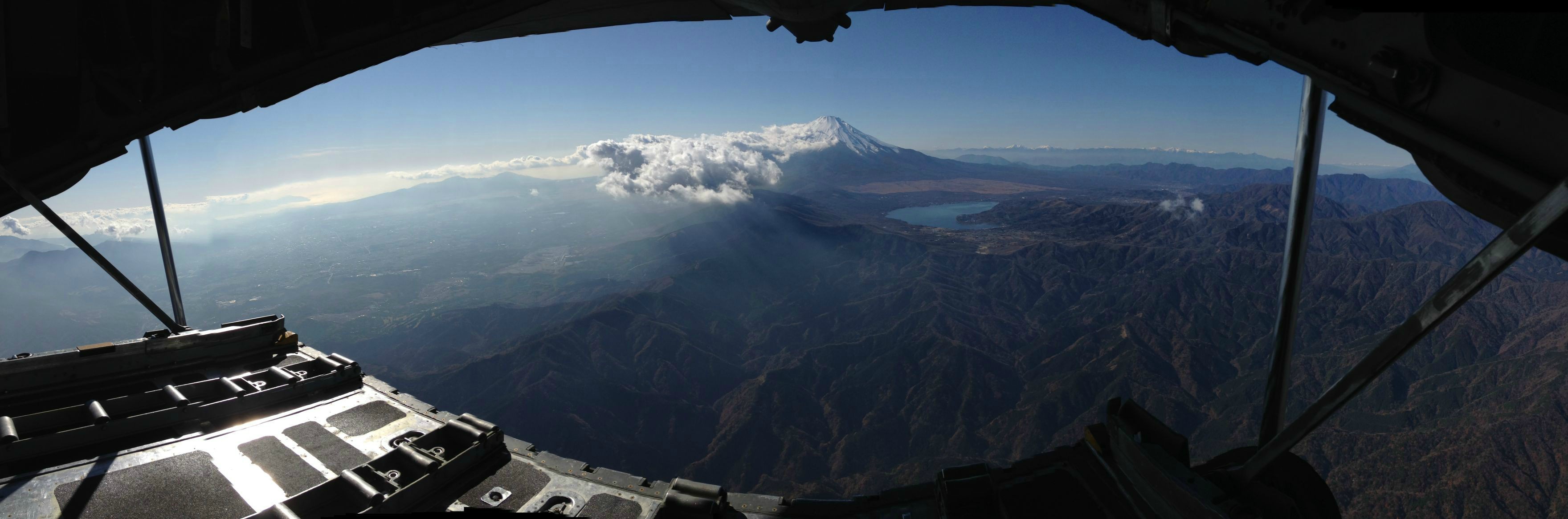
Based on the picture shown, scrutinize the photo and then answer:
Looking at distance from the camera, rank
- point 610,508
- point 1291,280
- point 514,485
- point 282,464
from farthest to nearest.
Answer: point 282,464
point 514,485
point 610,508
point 1291,280

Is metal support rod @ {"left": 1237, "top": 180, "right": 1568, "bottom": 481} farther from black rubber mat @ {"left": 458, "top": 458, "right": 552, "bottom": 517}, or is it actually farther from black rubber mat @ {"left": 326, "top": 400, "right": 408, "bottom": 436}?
black rubber mat @ {"left": 326, "top": 400, "right": 408, "bottom": 436}

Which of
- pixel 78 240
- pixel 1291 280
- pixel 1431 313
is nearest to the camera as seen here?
pixel 1431 313

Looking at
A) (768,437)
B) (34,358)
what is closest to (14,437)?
(34,358)

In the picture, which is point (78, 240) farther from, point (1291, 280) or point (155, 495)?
point (1291, 280)

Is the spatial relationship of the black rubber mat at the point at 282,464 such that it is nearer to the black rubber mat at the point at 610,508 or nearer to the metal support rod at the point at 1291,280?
the black rubber mat at the point at 610,508

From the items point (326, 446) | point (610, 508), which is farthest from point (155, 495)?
point (610, 508)

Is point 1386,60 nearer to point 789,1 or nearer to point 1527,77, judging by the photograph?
point 1527,77
